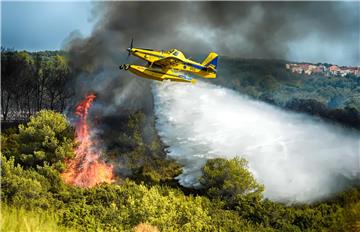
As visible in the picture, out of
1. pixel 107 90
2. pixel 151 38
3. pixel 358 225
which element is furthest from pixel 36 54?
pixel 358 225

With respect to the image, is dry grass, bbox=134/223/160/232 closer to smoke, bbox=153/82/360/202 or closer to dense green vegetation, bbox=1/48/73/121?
smoke, bbox=153/82/360/202

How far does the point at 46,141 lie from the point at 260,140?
9612 mm

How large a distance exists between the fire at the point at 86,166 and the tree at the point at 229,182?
172 inches

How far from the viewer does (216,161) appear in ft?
65.3

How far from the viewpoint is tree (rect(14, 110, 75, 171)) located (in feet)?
66.7

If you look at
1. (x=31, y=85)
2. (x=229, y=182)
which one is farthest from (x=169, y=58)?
(x=31, y=85)

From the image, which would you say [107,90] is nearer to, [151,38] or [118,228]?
[151,38]

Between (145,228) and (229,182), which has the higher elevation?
(229,182)

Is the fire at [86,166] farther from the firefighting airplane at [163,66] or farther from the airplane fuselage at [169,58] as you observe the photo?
the airplane fuselage at [169,58]

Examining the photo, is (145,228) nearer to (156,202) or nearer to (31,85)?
(156,202)

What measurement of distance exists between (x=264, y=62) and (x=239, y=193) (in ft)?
28.3

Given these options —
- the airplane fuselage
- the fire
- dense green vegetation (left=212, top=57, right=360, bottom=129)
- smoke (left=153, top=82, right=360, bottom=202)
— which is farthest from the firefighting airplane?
dense green vegetation (left=212, top=57, right=360, bottom=129)

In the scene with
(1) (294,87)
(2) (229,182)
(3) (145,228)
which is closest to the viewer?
(3) (145,228)

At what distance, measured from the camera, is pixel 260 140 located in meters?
22.5
